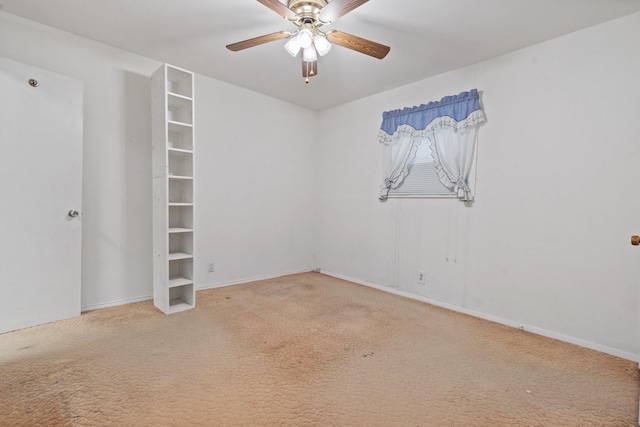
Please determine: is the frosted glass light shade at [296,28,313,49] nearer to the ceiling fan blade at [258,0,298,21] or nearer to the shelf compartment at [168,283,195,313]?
the ceiling fan blade at [258,0,298,21]

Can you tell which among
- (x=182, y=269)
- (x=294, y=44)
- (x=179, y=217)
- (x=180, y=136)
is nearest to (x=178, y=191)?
(x=179, y=217)

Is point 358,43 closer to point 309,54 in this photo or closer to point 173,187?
point 309,54

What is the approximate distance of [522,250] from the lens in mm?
2506

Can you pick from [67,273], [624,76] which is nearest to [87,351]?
[67,273]

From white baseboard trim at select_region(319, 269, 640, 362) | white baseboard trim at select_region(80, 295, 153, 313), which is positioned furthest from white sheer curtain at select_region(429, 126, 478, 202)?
white baseboard trim at select_region(80, 295, 153, 313)

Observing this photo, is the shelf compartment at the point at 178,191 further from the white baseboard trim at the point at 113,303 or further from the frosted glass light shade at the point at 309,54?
the frosted glass light shade at the point at 309,54

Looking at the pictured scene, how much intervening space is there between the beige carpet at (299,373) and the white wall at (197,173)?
0.62 m

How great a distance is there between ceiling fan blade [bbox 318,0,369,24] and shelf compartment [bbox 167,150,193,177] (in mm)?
1773

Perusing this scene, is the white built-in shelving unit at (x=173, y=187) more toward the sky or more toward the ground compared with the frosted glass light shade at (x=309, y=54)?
more toward the ground

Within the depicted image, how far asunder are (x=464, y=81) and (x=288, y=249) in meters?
2.87

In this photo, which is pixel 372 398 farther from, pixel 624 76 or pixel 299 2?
pixel 624 76

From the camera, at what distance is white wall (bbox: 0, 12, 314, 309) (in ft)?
8.53

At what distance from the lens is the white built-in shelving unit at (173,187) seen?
104 inches

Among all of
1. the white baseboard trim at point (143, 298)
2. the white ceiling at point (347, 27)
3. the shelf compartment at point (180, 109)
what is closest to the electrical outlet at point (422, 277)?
the white baseboard trim at point (143, 298)
